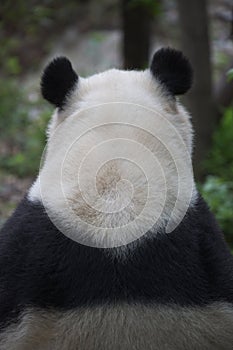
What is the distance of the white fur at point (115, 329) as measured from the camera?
2.74m

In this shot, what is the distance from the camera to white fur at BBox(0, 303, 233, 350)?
2.74 m

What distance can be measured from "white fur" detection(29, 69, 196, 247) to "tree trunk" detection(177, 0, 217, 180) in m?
3.83

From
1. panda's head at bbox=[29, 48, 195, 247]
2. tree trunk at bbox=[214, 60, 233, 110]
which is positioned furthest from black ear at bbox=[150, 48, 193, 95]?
tree trunk at bbox=[214, 60, 233, 110]

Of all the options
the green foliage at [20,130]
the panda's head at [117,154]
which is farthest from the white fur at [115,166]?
the green foliage at [20,130]

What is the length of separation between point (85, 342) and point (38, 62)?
413 inches

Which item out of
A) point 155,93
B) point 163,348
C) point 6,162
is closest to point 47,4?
point 6,162

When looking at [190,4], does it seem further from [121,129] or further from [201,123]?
[121,129]

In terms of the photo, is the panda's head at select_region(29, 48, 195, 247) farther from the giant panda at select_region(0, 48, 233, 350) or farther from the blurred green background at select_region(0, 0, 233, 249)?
the blurred green background at select_region(0, 0, 233, 249)

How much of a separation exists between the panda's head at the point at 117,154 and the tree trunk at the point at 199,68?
3.75 m

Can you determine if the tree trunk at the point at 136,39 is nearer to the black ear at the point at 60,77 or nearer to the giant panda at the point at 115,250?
the black ear at the point at 60,77

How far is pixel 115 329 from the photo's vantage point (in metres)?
2.75

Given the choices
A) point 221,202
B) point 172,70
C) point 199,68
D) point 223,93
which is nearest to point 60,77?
point 172,70

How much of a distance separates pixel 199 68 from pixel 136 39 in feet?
5.49

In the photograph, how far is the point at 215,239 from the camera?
2957 millimetres
